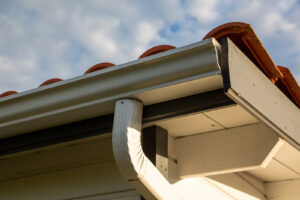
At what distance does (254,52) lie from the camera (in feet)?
5.13

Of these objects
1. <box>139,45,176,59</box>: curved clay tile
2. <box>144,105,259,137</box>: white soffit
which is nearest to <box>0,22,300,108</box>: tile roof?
<box>139,45,176,59</box>: curved clay tile

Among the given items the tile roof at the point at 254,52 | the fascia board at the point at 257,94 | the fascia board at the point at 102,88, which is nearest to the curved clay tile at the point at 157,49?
the tile roof at the point at 254,52

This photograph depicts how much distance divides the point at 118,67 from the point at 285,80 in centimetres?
76

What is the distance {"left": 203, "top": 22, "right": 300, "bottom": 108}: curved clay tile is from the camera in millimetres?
1484

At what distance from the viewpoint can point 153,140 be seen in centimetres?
182

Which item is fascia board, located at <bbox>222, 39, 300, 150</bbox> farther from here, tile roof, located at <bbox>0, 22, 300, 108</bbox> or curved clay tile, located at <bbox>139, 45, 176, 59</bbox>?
curved clay tile, located at <bbox>139, 45, 176, 59</bbox>

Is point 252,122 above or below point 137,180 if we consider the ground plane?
above

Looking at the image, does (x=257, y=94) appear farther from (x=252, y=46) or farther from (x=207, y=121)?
(x=207, y=121)

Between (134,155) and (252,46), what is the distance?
24.7 inches

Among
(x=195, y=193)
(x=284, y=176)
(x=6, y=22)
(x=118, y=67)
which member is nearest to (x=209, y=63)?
(x=118, y=67)

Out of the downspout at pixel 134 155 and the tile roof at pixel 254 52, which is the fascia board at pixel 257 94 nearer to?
the tile roof at pixel 254 52

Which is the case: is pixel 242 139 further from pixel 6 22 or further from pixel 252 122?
pixel 6 22

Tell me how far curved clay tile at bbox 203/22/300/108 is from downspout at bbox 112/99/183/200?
436mm

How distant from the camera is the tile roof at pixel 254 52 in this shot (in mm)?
1488
